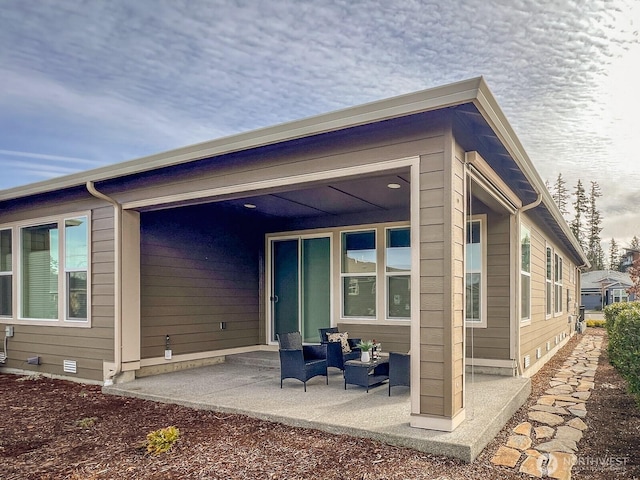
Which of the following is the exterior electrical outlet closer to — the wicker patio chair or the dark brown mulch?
the dark brown mulch

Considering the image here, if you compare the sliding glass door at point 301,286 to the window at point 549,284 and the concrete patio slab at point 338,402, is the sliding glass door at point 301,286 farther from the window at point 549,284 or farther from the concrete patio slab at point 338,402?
the window at point 549,284

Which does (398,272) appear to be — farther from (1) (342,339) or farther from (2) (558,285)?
(2) (558,285)

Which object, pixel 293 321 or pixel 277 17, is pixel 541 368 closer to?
pixel 293 321

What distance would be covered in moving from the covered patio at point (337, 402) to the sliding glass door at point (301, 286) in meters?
1.34

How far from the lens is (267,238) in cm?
880

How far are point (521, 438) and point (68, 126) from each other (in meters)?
12.7

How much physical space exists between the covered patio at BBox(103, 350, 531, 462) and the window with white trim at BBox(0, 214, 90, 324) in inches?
65.5

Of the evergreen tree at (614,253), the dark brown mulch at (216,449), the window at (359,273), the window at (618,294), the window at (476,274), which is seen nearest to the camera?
the dark brown mulch at (216,449)

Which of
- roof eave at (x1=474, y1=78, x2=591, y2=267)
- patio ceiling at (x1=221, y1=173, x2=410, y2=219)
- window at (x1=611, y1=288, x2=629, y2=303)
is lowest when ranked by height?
window at (x1=611, y1=288, x2=629, y2=303)

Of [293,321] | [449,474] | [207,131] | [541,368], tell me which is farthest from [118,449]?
[207,131]

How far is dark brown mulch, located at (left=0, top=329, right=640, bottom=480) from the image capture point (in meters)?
3.36

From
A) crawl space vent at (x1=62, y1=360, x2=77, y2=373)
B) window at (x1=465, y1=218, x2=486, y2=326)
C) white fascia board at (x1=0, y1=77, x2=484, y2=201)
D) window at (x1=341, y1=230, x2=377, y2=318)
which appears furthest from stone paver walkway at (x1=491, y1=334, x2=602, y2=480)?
crawl space vent at (x1=62, y1=360, x2=77, y2=373)

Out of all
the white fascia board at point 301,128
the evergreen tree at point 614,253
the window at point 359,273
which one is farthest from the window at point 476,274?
the evergreen tree at point 614,253

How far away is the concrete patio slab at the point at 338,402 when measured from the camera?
147 inches
